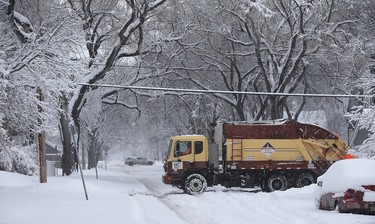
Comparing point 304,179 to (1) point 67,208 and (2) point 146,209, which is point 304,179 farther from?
(1) point 67,208

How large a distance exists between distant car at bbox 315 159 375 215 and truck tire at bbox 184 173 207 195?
10671mm

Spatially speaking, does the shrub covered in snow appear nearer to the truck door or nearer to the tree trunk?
the tree trunk

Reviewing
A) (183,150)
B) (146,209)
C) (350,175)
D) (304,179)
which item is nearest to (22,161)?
(183,150)

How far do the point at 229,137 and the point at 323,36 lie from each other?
8.89 metres

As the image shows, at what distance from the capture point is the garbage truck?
2675 centimetres

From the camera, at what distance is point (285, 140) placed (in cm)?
2705

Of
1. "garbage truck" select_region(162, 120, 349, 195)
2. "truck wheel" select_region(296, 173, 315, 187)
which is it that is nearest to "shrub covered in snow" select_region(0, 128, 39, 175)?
"garbage truck" select_region(162, 120, 349, 195)

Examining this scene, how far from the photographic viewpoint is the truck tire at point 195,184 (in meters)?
26.1

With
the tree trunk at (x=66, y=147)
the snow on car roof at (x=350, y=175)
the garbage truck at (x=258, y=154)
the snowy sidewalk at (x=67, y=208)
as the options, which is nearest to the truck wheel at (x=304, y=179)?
the garbage truck at (x=258, y=154)

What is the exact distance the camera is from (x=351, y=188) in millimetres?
14305

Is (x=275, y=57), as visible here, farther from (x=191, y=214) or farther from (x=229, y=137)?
(x=191, y=214)

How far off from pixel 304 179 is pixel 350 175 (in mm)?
12842

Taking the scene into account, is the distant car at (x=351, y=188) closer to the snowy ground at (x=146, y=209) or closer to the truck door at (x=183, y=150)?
the snowy ground at (x=146, y=209)

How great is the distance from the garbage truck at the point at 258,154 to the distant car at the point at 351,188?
1089cm
